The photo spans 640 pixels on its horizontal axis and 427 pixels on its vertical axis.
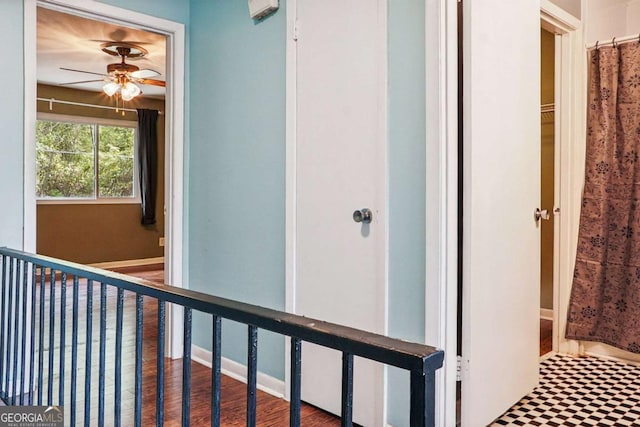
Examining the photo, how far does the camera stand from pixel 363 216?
6.64 feet

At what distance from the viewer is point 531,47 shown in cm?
235

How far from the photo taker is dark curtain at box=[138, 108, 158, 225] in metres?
6.89

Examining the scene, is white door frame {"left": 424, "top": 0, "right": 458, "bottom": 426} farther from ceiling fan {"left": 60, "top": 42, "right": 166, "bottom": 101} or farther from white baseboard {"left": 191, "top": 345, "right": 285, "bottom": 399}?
ceiling fan {"left": 60, "top": 42, "right": 166, "bottom": 101}

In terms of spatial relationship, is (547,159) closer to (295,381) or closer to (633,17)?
(633,17)

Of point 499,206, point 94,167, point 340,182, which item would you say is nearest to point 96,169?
point 94,167

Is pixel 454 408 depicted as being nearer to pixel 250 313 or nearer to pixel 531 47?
pixel 250 313

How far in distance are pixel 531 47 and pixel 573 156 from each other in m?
0.95

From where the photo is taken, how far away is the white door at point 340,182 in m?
1.98

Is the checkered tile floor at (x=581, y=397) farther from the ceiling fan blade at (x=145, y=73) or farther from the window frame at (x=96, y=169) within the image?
the window frame at (x=96, y=169)

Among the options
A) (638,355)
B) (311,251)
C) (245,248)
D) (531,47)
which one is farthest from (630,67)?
(245,248)

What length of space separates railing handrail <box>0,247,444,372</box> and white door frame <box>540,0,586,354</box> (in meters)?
2.61

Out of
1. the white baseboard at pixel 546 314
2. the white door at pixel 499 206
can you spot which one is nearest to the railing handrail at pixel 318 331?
the white door at pixel 499 206

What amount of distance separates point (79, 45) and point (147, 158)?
8.42ft

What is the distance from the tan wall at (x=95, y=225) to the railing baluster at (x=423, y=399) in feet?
20.9
